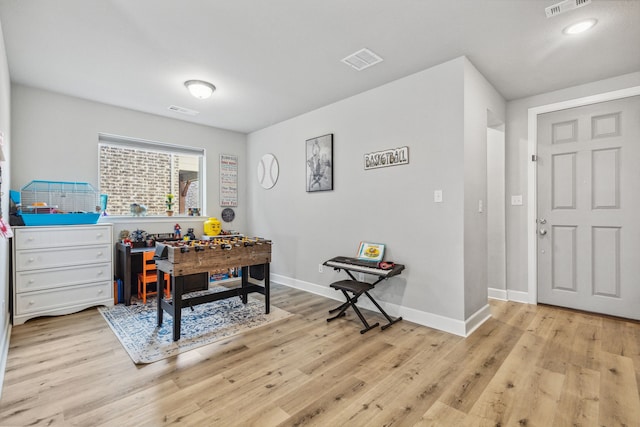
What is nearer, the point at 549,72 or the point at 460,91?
the point at 460,91

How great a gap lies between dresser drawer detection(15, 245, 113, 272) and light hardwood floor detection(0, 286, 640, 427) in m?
0.60

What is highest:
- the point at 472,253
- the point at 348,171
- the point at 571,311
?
the point at 348,171

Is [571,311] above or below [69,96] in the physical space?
below

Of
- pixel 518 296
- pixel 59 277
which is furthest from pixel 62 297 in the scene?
pixel 518 296

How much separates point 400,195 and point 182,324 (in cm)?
261

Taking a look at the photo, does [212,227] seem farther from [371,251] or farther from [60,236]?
[371,251]

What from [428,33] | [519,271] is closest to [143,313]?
[428,33]

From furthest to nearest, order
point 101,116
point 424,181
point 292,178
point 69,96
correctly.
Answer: point 292,178
point 101,116
point 69,96
point 424,181

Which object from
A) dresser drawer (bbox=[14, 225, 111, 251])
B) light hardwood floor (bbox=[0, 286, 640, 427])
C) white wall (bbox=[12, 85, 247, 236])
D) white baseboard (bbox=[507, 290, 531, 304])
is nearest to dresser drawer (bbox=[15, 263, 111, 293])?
dresser drawer (bbox=[14, 225, 111, 251])

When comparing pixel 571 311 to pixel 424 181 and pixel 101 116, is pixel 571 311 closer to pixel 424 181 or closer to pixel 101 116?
pixel 424 181

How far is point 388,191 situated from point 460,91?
3.87ft

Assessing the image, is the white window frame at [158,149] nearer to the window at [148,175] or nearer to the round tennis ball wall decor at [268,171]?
the window at [148,175]

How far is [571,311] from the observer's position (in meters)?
3.44

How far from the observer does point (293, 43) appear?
8.55 ft
